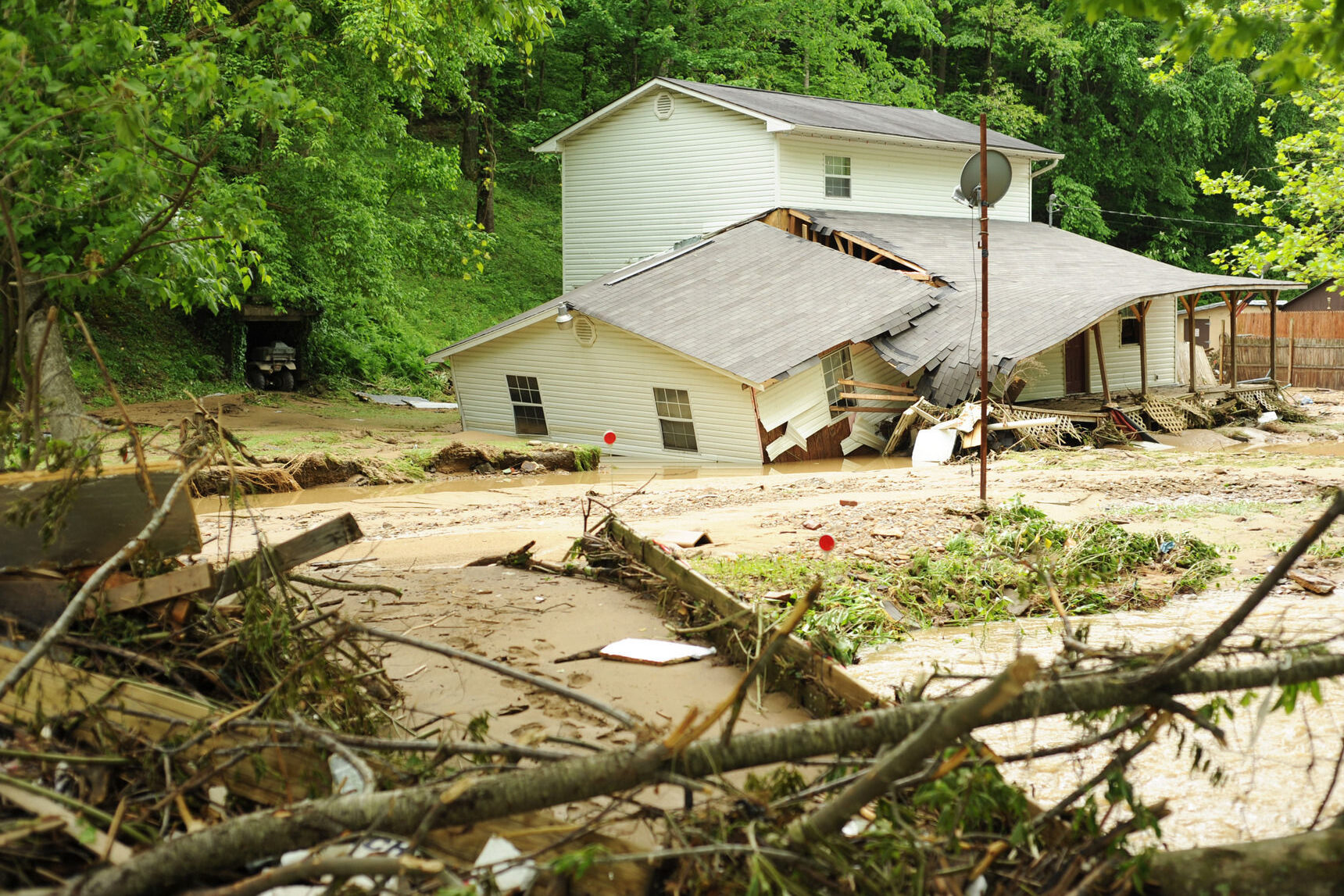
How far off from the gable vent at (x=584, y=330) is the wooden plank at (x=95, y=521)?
17.6 metres

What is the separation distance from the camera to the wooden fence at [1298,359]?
1335 inches

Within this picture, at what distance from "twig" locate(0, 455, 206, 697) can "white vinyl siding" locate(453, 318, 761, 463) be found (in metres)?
15.9

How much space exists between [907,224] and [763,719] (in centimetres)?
2577

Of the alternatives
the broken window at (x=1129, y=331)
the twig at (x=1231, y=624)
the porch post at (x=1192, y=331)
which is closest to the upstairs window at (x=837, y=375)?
the porch post at (x=1192, y=331)

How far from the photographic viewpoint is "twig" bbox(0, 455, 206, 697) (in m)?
3.35

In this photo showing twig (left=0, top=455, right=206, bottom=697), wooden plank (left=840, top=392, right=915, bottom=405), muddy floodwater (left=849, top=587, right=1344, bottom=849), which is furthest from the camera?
wooden plank (left=840, top=392, right=915, bottom=405)

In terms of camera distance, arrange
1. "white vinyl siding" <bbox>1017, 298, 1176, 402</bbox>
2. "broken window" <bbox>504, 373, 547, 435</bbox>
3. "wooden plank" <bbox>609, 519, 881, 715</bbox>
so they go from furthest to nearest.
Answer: "white vinyl siding" <bbox>1017, 298, 1176, 402</bbox>
"broken window" <bbox>504, 373, 547, 435</bbox>
"wooden plank" <bbox>609, 519, 881, 715</bbox>

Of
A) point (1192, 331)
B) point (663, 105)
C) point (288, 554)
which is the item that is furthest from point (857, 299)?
point (288, 554)

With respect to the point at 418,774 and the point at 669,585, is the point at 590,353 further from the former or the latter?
the point at 418,774

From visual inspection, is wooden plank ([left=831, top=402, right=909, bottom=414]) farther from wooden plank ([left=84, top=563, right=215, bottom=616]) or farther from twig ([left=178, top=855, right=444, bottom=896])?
twig ([left=178, top=855, right=444, bottom=896])

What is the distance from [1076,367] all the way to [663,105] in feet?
42.7

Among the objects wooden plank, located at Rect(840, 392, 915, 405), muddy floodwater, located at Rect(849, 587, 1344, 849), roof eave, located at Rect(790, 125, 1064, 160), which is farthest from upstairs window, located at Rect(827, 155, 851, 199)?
muddy floodwater, located at Rect(849, 587, 1344, 849)

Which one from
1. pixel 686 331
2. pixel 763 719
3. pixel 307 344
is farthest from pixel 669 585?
pixel 307 344

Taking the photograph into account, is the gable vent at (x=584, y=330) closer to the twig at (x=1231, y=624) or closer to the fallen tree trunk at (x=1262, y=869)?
the twig at (x=1231, y=624)
